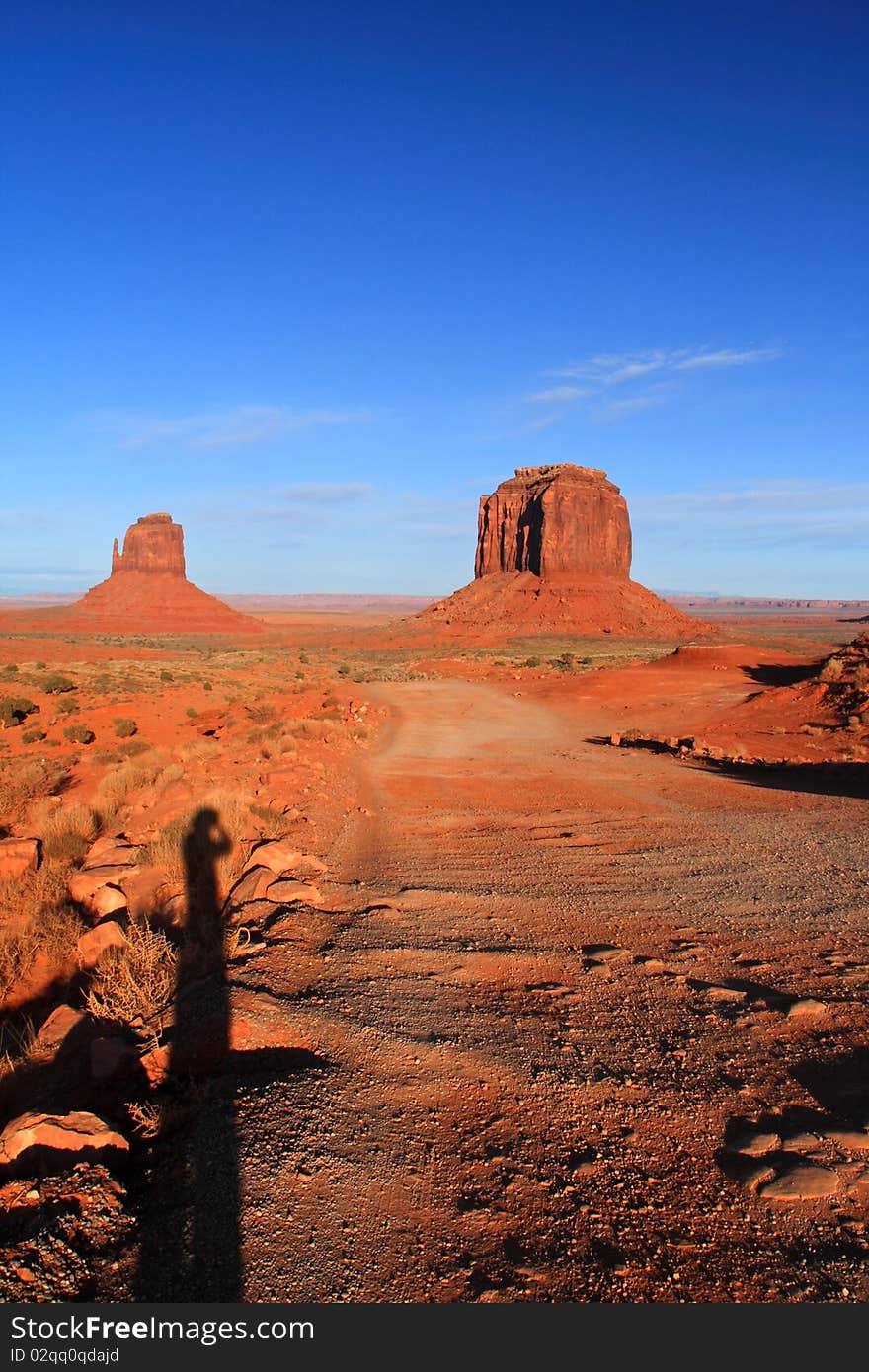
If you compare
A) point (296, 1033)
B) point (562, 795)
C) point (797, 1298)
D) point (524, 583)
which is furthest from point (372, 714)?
point (524, 583)

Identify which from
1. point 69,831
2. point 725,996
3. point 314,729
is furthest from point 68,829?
point 725,996

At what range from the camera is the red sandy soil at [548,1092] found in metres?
2.82

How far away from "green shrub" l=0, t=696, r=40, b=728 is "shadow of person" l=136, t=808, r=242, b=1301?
1712 cm

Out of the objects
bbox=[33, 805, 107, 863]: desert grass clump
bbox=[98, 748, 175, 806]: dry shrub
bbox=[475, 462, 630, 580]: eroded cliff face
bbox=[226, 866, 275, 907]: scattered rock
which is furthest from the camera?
bbox=[475, 462, 630, 580]: eroded cliff face

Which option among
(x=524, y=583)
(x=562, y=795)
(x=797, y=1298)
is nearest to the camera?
(x=797, y=1298)

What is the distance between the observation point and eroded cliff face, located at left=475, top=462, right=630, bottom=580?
100 metres

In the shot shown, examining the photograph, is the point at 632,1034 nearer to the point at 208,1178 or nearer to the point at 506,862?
the point at 208,1178

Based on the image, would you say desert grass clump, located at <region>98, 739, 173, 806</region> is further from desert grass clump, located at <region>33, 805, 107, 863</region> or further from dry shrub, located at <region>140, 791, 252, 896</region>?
dry shrub, located at <region>140, 791, 252, 896</region>

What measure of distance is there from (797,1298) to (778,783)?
11.1 metres

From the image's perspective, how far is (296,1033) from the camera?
4.57m

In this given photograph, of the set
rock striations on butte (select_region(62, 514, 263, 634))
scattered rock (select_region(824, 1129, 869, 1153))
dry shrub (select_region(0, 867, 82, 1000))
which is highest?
rock striations on butte (select_region(62, 514, 263, 634))

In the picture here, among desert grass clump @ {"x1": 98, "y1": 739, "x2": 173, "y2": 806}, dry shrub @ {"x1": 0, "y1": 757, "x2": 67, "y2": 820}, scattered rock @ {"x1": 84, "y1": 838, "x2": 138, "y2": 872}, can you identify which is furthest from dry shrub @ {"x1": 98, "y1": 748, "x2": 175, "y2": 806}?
scattered rock @ {"x1": 84, "y1": 838, "x2": 138, "y2": 872}

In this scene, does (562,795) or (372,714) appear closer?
(562,795)

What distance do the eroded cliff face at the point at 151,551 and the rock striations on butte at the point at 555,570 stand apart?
164 feet
